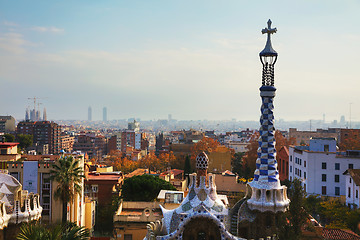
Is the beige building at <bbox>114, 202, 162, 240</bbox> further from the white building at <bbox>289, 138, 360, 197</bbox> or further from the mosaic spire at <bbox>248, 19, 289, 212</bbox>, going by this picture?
the white building at <bbox>289, 138, 360, 197</bbox>

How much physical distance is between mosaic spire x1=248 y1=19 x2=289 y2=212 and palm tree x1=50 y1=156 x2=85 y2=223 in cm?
1300

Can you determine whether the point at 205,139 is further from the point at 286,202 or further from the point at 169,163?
the point at 286,202

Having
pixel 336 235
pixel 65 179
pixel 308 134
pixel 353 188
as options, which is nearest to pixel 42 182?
pixel 65 179

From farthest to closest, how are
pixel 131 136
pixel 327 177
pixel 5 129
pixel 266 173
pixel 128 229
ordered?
pixel 131 136 → pixel 5 129 → pixel 327 177 → pixel 128 229 → pixel 266 173

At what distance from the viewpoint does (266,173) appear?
1691 cm

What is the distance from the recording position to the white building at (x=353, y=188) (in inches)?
1278

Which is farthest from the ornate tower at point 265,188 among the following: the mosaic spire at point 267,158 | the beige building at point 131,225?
the beige building at point 131,225

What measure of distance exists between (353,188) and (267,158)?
1935 cm

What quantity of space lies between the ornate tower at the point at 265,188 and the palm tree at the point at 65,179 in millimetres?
12860

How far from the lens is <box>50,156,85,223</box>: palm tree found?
25625 millimetres

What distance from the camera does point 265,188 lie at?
1645cm

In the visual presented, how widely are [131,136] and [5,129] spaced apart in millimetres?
54972

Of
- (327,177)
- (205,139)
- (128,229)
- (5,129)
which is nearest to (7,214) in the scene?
(128,229)

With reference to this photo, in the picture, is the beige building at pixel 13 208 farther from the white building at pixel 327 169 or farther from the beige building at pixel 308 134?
the beige building at pixel 308 134
